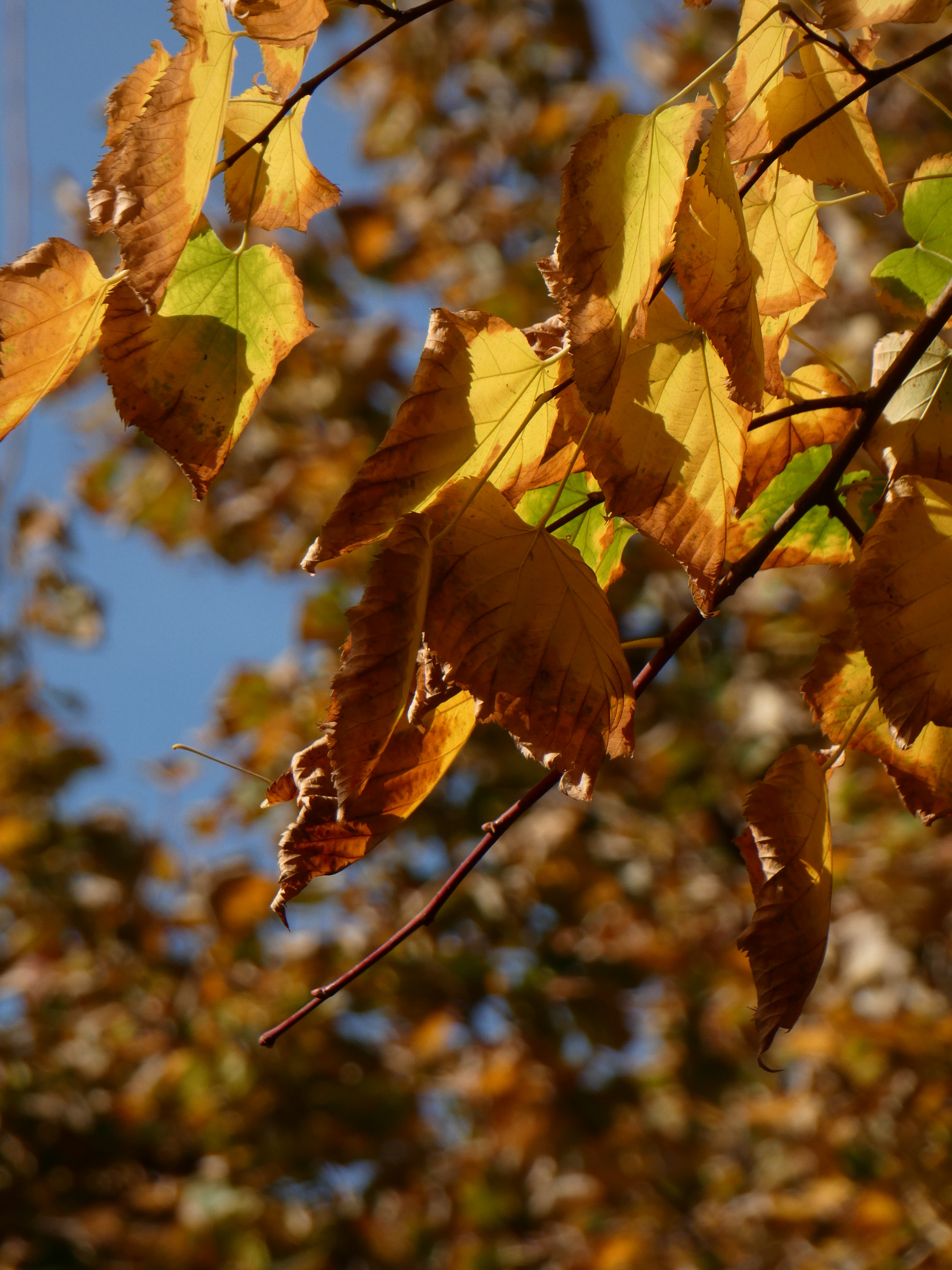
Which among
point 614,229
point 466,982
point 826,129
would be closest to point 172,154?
point 614,229

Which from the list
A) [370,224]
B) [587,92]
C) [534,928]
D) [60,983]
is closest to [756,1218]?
[534,928]

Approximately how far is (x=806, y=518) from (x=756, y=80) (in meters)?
0.23

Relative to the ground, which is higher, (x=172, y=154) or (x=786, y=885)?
(x=172, y=154)

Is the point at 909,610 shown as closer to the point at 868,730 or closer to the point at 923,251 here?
the point at 868,730

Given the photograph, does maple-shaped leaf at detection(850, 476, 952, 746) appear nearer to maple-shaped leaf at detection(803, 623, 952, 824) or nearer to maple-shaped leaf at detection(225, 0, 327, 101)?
maple-shaped leaf at detection(803, 623, 952, 824)

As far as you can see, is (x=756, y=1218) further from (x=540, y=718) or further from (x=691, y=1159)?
(x=540, y=718)

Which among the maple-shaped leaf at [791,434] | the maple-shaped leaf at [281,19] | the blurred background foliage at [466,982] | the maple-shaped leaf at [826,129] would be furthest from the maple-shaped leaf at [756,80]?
the blurred background foliage at [466,982]

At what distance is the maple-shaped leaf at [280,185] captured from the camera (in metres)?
0.49

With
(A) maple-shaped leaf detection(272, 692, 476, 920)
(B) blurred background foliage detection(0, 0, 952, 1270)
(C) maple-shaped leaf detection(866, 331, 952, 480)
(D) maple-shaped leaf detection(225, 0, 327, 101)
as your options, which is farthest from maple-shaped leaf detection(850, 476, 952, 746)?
(B) blurred background foliage detection(0, 0, 952, 1270)

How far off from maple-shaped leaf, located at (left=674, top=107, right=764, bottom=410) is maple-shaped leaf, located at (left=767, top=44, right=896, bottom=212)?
4.4 inches

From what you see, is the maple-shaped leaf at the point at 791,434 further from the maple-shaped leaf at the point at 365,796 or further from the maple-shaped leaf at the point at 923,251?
the maple-shaped leaf at the point at 365,796

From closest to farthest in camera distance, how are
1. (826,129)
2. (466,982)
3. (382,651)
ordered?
(382,651)
(826,129)
(466,982)

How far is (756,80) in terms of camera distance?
539mm

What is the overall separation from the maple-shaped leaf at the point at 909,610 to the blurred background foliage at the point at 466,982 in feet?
5.11
